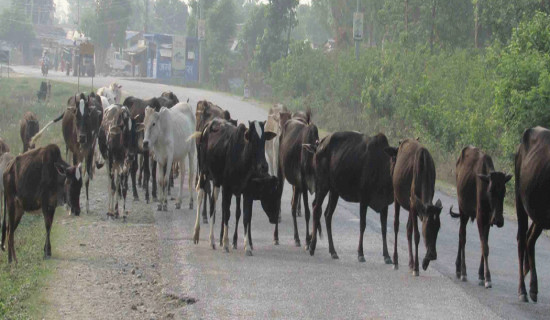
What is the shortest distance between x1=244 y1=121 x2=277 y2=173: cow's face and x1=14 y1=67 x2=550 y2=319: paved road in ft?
4.23

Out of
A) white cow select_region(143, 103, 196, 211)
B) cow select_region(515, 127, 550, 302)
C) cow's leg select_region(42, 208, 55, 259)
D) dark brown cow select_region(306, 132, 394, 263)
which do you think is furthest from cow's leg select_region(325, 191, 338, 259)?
white cow select_region(143, 103, 196, 211)

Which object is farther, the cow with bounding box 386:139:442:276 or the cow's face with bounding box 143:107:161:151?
the cow's face with bounding box 143:107:161:151

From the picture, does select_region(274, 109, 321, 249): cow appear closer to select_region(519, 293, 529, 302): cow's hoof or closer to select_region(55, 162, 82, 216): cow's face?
select_region(55, 162, 82, 216): cow's face

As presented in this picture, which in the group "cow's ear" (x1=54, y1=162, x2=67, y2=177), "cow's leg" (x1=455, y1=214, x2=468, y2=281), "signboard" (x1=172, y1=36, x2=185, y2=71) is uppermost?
"signboard" (x1=172, y1=36, x2=185, y2=71)

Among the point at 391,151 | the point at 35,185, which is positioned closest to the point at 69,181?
the point at 35,185

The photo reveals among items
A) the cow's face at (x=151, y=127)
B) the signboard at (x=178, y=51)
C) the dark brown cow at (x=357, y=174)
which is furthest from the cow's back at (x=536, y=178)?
the signboard at (x=178, y=51)

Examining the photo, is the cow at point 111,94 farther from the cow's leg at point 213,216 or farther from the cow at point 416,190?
the cow at point 416,190

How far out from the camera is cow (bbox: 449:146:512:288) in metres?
11.5

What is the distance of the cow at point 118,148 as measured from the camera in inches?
717

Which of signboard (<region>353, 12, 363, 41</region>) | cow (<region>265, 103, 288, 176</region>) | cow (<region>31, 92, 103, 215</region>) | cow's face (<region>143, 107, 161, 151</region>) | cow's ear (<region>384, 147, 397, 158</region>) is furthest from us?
signboard (<region>353, 12, 363, 41</region>)

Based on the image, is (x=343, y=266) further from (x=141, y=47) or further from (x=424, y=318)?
(x=141, y=47)

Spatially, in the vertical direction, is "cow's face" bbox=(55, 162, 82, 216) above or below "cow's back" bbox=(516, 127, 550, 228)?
below

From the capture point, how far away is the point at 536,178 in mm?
11609

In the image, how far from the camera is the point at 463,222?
12773 millimetres
